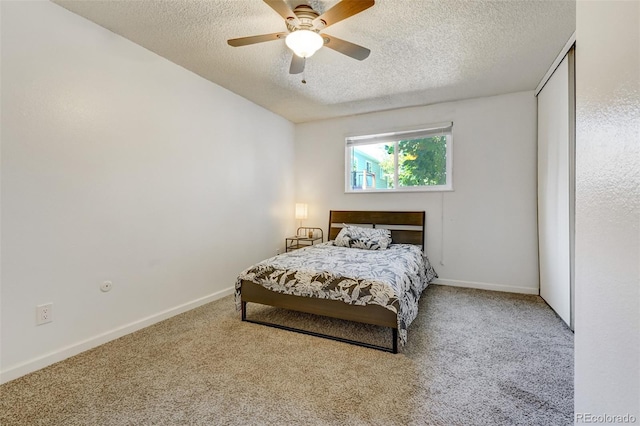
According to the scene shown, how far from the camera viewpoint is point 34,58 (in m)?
1.91

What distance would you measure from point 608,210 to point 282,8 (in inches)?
75.1

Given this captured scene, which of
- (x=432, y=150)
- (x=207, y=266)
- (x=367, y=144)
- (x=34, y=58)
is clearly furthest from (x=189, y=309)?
(x=432, y=150)

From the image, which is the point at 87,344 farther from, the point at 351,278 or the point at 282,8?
the point at 282,8

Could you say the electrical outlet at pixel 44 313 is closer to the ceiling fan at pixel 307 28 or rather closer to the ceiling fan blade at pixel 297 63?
the ceiling fan at pixel 307 28

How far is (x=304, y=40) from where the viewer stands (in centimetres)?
196

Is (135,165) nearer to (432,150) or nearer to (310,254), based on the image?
(310,254)

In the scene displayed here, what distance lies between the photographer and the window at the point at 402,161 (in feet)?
13.1

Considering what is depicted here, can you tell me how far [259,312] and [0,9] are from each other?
114 inches

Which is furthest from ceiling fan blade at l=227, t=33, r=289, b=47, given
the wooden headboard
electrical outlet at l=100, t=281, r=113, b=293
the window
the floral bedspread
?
the wooden headboard

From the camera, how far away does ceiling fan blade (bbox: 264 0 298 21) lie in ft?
5.59

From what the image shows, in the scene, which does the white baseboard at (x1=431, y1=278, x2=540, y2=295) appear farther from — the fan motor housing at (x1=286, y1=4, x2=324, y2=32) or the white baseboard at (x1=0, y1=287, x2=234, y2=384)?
the fan motor housing at (x1=286, y1=4, x2=324, y2=32)

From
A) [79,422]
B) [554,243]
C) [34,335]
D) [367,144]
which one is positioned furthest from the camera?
[367,144]

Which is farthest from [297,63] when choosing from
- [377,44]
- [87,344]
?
[87,344]

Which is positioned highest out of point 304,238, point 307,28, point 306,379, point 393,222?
point 307,28
